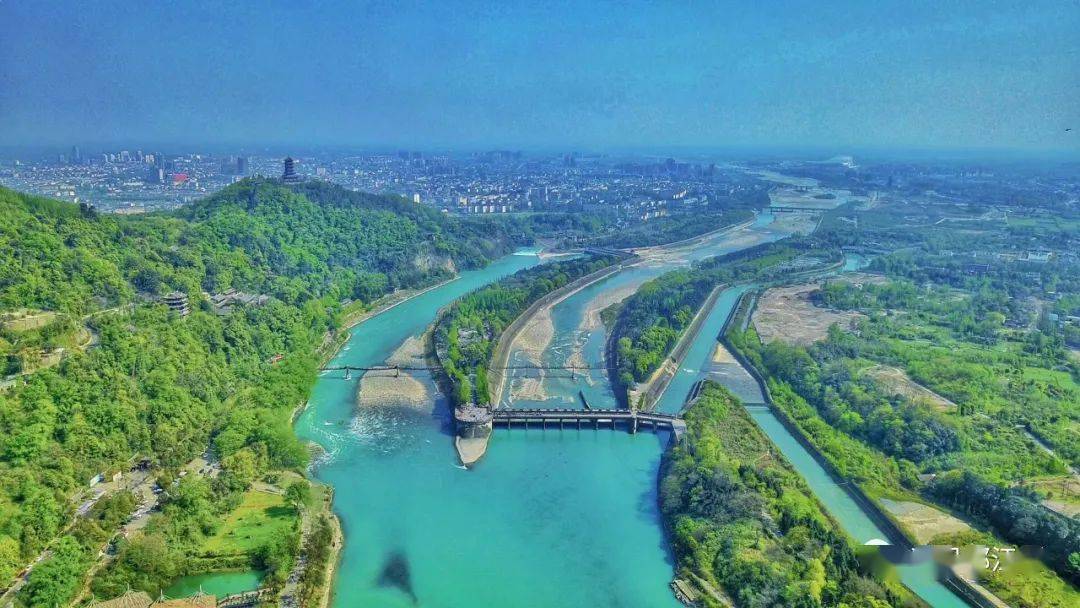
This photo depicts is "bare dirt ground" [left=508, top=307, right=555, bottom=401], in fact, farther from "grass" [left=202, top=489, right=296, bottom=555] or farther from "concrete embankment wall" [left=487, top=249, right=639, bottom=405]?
"grass" [left=202, top=489, right=296, bottom=555]

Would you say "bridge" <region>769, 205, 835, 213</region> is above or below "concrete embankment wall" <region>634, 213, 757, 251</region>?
above

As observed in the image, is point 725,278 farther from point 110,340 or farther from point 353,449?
point 110,340

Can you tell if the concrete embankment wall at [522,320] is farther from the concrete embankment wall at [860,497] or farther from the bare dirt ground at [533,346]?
the concrete embankment wall at [860,497]

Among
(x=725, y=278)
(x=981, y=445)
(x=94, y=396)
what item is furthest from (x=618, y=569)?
(x=725, y=278)

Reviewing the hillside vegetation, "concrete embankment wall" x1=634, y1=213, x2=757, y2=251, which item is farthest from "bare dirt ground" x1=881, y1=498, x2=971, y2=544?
"concrete embankment wall" x1=634, y1=213, x2=757, y2=251

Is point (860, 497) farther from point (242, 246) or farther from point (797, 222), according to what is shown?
point (797, 222)

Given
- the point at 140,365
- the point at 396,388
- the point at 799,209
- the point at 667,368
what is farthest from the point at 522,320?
the point at 799,209

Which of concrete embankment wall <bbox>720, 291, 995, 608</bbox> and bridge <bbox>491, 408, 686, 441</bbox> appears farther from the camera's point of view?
bridge <bbox>491, 408, 686, 441</bbox>
